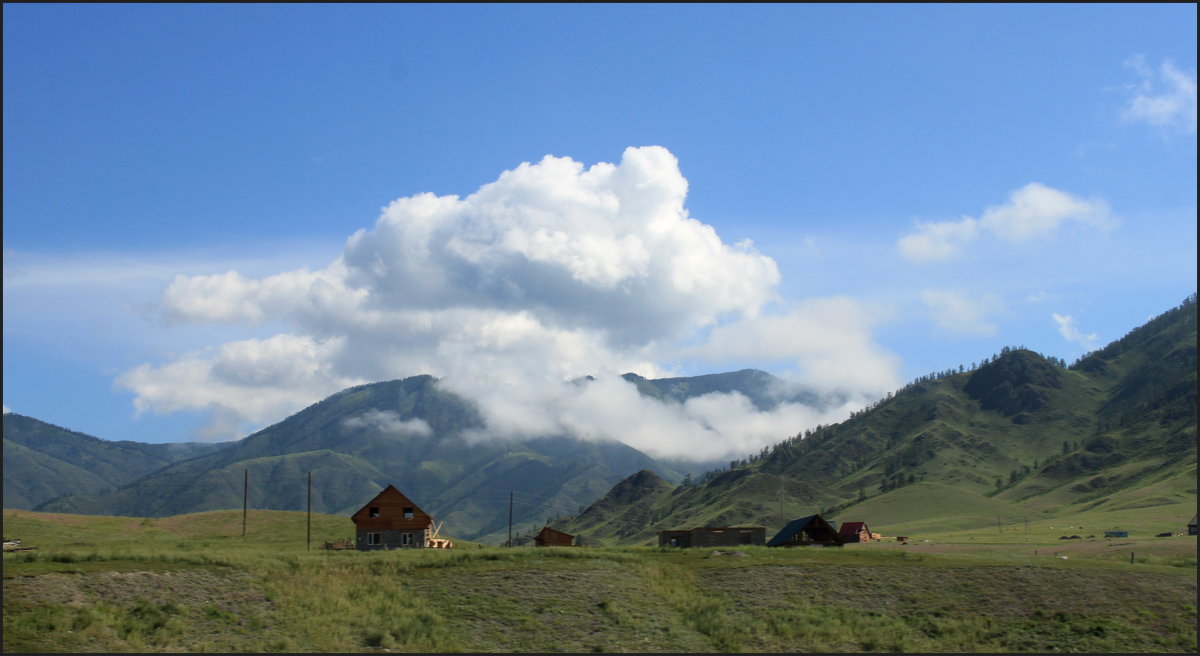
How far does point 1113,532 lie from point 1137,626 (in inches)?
4851

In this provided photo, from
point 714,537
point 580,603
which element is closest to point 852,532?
point 714,537

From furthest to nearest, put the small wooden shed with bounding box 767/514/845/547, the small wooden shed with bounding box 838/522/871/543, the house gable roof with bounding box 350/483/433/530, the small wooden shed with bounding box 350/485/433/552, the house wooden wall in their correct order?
the small wooden shed with bounding box 838/522/871/543
the small wooden shed with bounding box 767/514/845/547
the house wooden wall
the house gable roof with bounding box 350/483/433/530
the small wooden shed with bounding box 350/485/433/552

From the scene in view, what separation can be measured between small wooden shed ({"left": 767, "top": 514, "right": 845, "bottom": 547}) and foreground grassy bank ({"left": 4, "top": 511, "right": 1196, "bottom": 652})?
46672mm

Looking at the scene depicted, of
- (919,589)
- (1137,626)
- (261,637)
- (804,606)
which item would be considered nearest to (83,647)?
(261,637)

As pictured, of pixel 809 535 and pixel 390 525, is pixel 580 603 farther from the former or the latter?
pixel 809 535

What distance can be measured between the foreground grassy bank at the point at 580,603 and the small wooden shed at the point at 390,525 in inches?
1006

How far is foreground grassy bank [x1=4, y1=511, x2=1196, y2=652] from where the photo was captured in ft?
177

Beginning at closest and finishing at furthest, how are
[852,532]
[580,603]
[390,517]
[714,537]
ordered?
[580,603] → [390,517] → [714,537] → [852,532]

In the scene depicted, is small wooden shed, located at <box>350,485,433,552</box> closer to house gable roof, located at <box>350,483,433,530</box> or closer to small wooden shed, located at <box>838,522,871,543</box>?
house gable roof, located at <box>350,483,433,530</box>

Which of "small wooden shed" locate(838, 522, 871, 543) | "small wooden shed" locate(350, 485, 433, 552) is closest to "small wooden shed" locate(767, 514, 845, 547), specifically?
"small wooden shed" locate(838, 522, 871, 543)

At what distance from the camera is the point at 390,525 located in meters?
103

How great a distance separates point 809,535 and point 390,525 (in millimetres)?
56292

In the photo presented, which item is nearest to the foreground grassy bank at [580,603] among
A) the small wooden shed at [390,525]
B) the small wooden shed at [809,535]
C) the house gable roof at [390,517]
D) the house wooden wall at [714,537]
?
the small wooden shed at [390,525]

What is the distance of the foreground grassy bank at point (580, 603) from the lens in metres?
53.9
